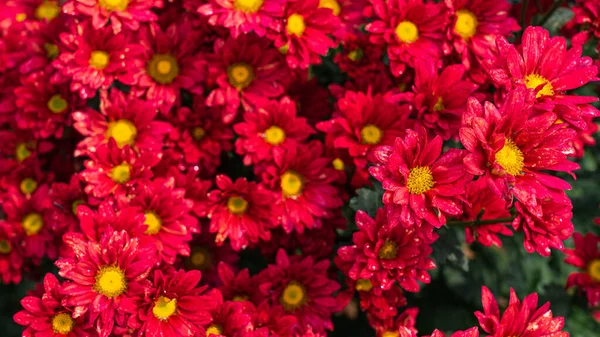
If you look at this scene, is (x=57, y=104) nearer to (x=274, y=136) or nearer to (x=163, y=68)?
(x=163, y=68)

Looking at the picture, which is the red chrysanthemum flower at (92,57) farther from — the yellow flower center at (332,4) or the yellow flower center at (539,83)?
the yellow flower center at (539,83)

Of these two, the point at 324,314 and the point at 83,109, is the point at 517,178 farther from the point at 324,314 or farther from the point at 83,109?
the point at 83,109

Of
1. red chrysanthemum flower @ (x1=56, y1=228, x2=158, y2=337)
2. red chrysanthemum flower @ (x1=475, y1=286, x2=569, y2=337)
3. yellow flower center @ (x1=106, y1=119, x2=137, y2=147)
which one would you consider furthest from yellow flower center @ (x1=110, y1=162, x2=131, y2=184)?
red chrysanthemum flower @ (x1=475, y1=286, x2=569, y2=337)

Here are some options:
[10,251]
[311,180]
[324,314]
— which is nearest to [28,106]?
[10,251]

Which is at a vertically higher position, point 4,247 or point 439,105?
point 439,105

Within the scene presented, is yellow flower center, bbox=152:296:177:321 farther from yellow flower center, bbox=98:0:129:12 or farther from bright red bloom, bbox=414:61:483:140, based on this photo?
yellow flower center, bbox=98:0:129:12

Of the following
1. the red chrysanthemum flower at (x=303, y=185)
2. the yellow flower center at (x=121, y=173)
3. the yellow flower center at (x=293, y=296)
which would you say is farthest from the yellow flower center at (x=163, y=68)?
the yellow flower center at (x=293, y=296)

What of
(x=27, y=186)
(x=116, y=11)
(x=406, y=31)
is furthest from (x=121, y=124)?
(x=406, y=31)
